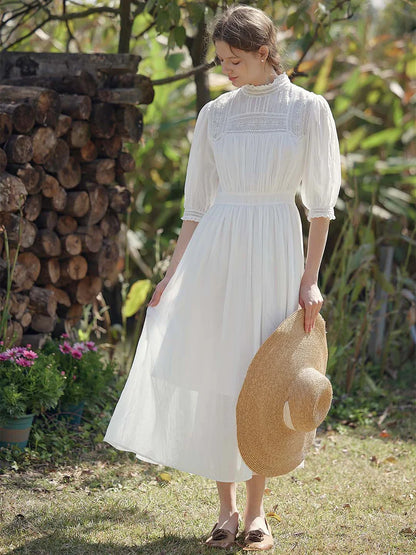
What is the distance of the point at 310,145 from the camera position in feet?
8.27

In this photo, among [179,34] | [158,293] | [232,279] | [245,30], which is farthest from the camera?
[179,34]

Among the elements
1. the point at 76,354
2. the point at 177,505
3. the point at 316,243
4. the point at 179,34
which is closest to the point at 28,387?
the point at 76,354

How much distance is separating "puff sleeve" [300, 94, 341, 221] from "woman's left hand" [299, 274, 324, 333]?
22 cm

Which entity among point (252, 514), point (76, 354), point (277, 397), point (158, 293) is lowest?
point (252, 514)

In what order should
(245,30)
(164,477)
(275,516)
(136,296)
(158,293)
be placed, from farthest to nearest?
(136,296)
(164,477)
(275,516)
(158,293)
(245,30)

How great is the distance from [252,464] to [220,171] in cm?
98

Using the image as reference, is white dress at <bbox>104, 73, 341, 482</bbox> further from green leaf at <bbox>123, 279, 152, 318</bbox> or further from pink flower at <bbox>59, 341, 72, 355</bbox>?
green leaf at <bbox>123, 279, 152, 318</bbox>

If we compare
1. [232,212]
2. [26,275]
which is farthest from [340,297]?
[232,212]

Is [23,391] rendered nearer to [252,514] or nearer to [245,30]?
[252,514]

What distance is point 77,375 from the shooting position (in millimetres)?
3781

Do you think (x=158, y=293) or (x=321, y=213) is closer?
(x=321, y=213)

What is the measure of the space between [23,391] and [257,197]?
142 centimetres

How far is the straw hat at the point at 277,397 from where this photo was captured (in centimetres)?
245

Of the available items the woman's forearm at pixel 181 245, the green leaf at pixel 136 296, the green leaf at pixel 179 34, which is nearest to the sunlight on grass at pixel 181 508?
the woman's forearm at pixel 181 245
